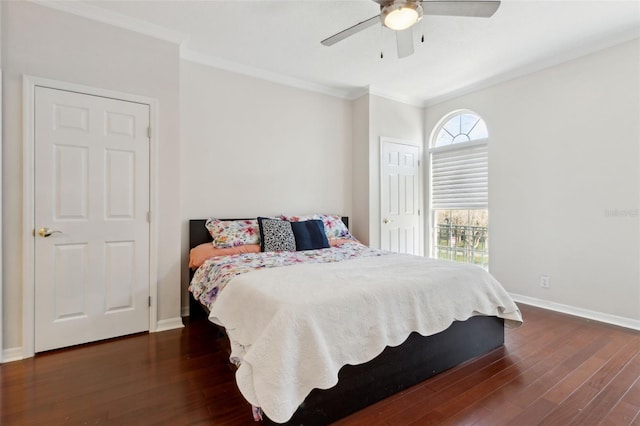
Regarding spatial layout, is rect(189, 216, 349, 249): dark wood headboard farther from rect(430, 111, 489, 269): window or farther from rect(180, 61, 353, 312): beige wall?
rect(430, 111, 489, 269): window

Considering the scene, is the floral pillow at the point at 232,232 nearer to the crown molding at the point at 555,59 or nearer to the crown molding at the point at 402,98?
Result: the crown molding at the point at 402,98

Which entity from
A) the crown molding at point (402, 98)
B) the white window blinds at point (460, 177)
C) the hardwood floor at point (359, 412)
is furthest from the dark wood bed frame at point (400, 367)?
the crown molding at point (402, 98)

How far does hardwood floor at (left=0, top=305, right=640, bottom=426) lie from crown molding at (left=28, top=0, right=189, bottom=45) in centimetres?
269

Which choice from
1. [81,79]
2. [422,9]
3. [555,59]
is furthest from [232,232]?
[555,59]

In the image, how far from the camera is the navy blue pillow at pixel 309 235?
320 cm

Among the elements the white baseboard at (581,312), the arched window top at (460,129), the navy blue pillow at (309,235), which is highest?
the arched window top at (460,129)

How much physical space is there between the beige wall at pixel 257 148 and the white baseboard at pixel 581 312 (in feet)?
7.87

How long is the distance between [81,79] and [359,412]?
10.4 feet

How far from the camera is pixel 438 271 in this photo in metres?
2.14

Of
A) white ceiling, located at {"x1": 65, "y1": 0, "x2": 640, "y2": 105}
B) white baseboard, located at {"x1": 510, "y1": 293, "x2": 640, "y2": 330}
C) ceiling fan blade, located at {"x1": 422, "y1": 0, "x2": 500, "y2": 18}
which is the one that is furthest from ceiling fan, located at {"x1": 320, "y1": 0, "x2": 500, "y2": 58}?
white baseboard, located at {"x1": 510, "y1": 293, "x2": 640, "y2": 330}

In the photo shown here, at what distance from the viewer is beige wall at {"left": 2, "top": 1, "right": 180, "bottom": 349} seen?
Result: 2232mm

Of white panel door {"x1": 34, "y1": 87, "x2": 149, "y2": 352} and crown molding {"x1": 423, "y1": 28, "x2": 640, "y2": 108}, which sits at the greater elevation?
crown molding {"x1": 423, "y1": 28, "x2": 640, "y2": 108}

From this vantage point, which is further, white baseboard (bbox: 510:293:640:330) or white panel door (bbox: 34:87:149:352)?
white baseboard (bbox: 510:293:640:330)

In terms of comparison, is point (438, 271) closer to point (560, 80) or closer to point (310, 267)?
point (310, 267)
